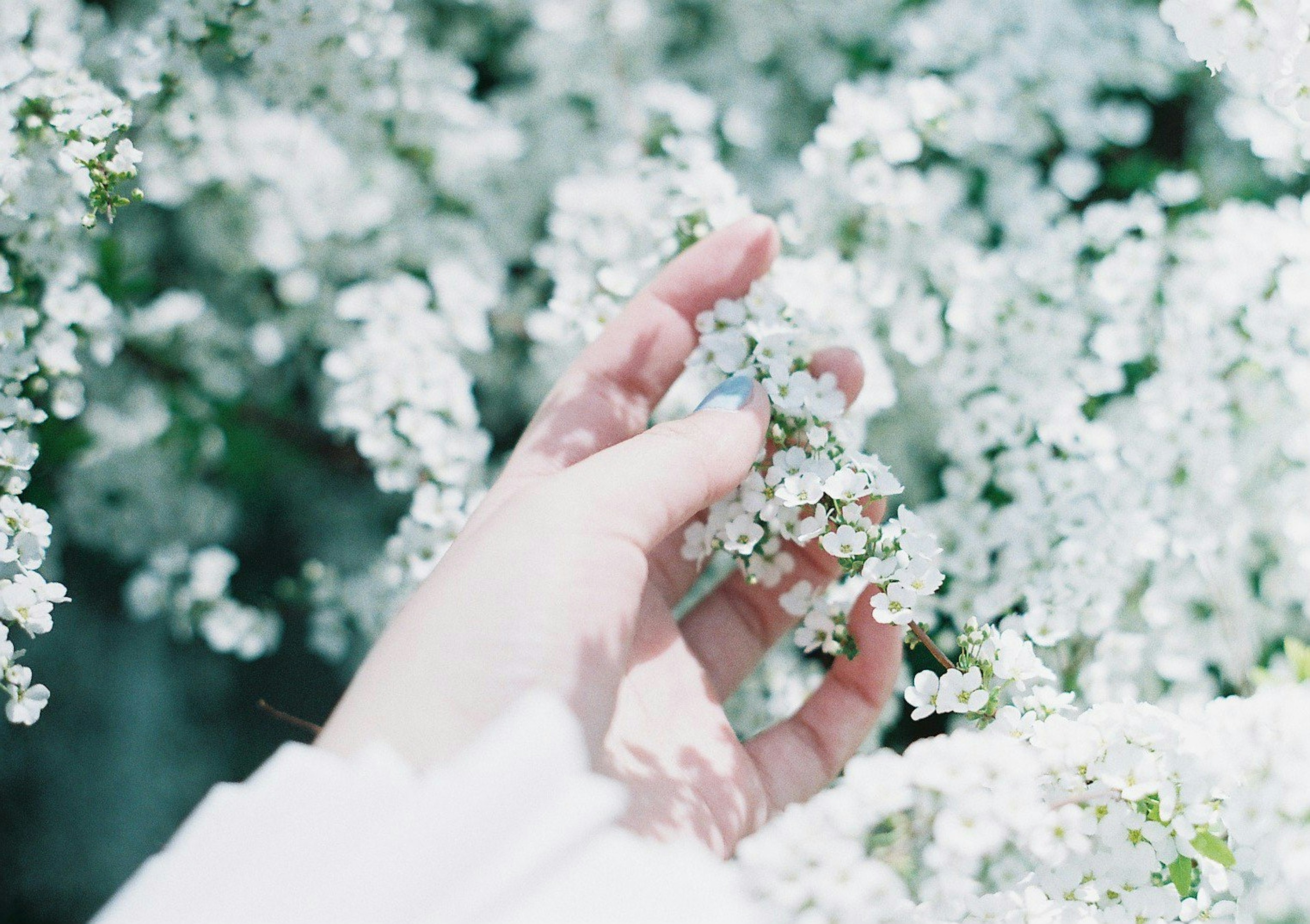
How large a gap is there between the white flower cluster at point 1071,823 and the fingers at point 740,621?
2.24 feet

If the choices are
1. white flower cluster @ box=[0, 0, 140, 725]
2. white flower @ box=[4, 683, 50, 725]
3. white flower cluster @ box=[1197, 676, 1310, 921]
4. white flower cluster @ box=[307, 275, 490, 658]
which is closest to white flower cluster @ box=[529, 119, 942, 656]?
white flower cluster @ box=[307, 275, 490, 658]

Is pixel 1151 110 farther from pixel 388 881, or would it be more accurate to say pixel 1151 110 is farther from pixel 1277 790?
pixel 388 881

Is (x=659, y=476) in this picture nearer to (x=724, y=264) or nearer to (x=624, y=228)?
(x=724, y=264)

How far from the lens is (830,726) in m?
2.38

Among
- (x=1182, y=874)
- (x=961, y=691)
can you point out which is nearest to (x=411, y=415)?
(x=961, y=691)

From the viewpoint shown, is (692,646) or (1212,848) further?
(692,646)

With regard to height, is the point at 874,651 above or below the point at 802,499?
below

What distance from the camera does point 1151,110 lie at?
11.9 feet

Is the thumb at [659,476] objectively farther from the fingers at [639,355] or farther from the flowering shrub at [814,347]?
the fingers at [639,355]

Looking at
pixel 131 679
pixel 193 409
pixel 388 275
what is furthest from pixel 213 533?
pixel 388 275

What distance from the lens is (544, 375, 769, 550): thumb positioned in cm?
184

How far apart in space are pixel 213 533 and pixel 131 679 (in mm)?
662

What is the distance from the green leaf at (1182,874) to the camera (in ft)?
5.34

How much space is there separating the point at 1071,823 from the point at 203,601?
7.59 ft
